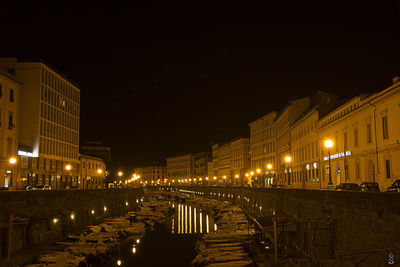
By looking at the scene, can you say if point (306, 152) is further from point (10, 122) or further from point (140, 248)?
point (10, 122)

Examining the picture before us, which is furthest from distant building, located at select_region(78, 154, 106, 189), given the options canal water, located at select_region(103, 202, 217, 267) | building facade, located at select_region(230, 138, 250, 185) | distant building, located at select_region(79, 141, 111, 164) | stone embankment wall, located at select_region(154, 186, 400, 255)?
stone embankment wall, located at select_region(154, 186, 400, 255)

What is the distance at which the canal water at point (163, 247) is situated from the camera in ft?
113

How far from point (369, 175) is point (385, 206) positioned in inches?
1103

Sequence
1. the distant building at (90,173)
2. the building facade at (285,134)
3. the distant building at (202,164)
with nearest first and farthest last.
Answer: the building facade at (285,134), the distant building at (90,173), the distant building at (202,164)

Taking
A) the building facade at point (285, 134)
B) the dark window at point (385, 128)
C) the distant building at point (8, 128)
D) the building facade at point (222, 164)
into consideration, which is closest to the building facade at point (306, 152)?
the building facade at point (285, 134)

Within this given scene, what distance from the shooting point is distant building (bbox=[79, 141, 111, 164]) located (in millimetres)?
138375

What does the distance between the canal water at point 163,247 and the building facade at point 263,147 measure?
146 ft

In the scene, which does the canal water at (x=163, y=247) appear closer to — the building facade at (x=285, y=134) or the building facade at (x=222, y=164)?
the building facade at (x=285, y=134)

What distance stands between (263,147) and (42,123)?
60.6m

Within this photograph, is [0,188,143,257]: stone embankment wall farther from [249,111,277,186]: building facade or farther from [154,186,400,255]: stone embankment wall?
[249,111,277,186]: building facade

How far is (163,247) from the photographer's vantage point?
138ft

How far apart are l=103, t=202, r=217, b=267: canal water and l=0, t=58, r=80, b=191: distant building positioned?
21.8 meters

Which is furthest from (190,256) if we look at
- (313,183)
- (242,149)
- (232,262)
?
(242,149)

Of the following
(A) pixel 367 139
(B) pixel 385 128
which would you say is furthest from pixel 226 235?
(A) pixel 367 139
